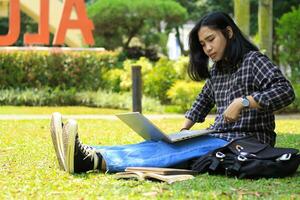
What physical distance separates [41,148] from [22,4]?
13.2 metres

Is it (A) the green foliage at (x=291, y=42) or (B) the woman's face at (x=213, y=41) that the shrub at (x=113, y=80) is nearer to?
(A) the green foliage at (x=291, y=42)

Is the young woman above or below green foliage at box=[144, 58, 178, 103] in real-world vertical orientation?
above

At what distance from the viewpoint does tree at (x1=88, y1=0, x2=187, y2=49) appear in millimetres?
22391

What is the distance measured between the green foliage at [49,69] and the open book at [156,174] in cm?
1126

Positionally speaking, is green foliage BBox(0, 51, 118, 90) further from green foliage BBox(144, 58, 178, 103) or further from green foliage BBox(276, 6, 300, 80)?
green foliage BBox(276, 6, 300, 80)

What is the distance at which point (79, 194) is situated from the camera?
14.7 ft

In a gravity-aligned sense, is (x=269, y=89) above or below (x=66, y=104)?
above

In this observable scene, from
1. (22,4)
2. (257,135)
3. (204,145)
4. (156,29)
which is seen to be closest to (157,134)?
(204,145)

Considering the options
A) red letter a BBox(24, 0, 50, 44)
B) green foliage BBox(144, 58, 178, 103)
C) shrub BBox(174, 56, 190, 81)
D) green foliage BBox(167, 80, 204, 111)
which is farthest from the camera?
red letter a BBox(24, 0, 50, 44)

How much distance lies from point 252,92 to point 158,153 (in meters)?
0.80

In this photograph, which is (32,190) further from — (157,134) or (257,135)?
(257,135)

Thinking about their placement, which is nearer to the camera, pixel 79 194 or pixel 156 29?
pixel 79 194

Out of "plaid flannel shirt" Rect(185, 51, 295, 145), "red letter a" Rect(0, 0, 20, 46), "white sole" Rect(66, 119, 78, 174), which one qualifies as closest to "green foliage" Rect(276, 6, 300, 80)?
"red letter a" Rect(0, 0, 20, 46)

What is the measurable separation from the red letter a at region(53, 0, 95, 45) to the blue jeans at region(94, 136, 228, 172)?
1242cm
